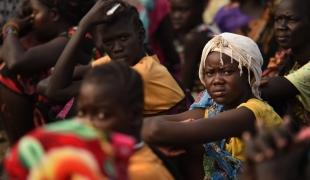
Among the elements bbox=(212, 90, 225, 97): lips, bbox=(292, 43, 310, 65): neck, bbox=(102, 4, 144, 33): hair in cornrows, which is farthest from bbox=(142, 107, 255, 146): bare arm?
bbox=(292, 43, 310, 65): neck

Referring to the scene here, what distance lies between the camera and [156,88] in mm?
5531

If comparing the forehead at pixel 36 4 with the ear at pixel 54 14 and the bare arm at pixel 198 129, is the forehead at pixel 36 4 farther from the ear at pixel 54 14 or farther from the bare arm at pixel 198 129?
the bare arm at pixel 198 129

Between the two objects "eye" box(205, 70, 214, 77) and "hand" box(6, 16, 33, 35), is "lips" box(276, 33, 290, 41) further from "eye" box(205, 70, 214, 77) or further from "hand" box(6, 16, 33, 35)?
"hand" box(6, 16, 33, 35)

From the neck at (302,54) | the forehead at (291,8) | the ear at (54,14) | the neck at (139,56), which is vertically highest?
the neck at (139,56)

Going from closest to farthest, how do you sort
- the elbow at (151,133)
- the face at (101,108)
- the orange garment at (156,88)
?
the face at (101,108), the elbow at (151,133), the orange garment at (156,88)

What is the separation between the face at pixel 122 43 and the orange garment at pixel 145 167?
1.58 metres

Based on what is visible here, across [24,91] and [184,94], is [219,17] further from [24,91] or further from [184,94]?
[184,94]

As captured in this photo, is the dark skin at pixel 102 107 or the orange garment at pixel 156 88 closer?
the dark skin at pixel 102 107

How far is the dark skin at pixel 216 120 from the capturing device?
463 cm

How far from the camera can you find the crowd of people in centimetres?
333

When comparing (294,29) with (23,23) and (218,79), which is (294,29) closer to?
(218,79)

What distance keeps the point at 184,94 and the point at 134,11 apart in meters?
0.56

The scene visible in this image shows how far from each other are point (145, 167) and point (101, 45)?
1.93 metres

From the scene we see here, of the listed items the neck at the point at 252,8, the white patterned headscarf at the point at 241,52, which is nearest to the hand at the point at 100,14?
the white patterned headscarf at the point at 241,52
